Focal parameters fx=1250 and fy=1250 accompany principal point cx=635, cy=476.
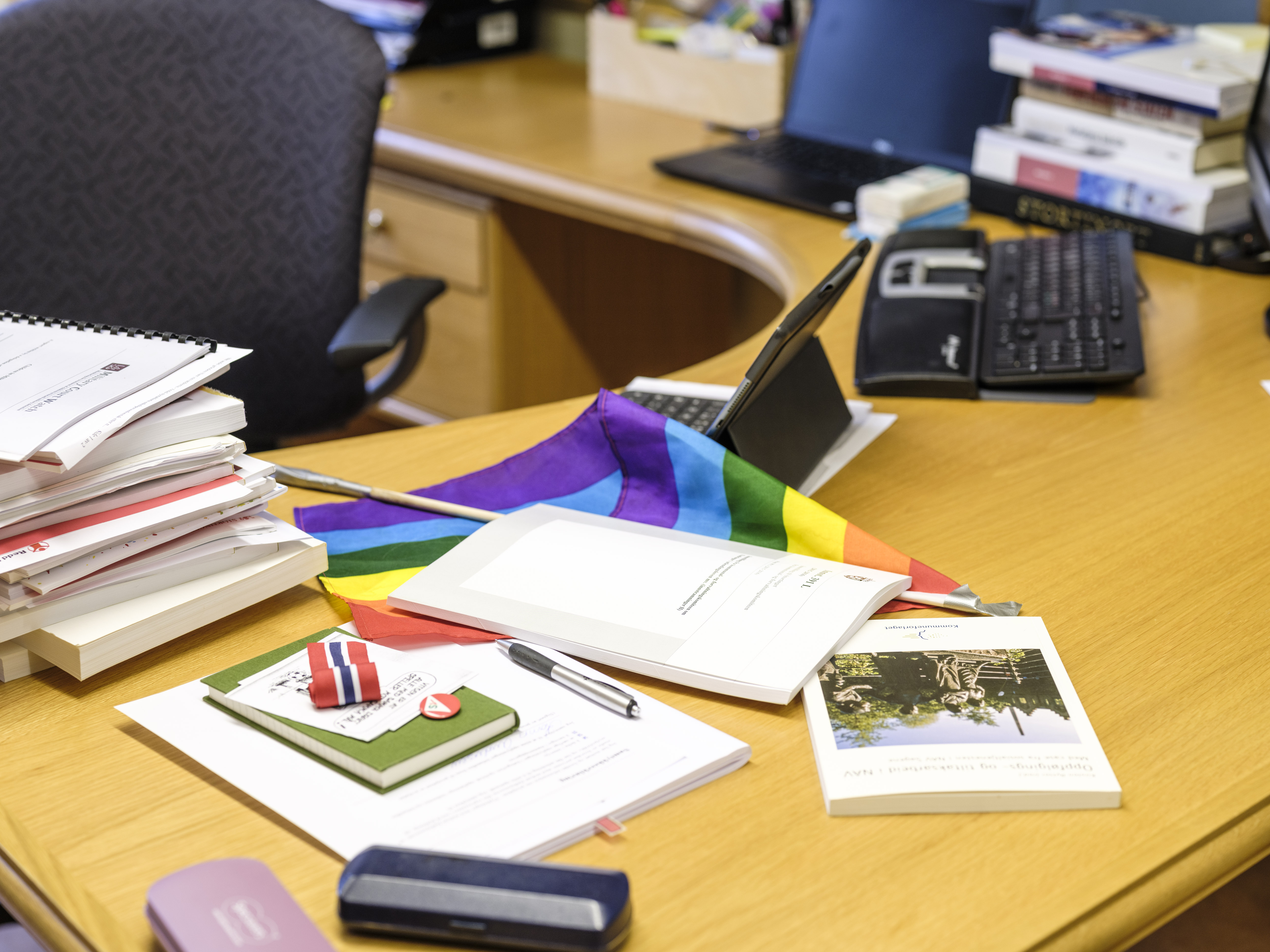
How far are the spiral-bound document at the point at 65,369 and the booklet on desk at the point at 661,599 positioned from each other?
0.67ft

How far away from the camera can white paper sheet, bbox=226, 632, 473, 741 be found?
2.10 feet

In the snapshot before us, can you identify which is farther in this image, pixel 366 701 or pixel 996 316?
pixel 996 316

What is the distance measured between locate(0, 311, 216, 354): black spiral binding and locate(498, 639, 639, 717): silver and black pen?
0.91 feet

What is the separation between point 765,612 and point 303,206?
3.32ft

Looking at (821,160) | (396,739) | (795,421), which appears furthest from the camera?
(821,160)

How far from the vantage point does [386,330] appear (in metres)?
1.45

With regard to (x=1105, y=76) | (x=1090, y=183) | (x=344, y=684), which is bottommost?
(x=344, y=684)

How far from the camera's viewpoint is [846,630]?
0.73 m

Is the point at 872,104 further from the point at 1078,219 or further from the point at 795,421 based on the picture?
the point at 795,421

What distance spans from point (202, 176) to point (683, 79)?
2.77 ft

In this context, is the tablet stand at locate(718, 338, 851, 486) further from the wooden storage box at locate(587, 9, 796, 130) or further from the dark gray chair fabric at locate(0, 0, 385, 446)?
the wooden storage box at locate(587, 9, 796, 130)

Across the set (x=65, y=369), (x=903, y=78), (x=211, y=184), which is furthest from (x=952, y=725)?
(x=903, y=78)

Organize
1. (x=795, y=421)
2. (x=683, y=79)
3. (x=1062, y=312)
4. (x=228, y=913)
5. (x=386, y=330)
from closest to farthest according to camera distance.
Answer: (x=228, y=913) < (x=795, y=421) < (x=1062, y=312) < (x=386, y=330) < (x=683, y=79)

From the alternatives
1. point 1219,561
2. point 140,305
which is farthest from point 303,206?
point 1219,561
